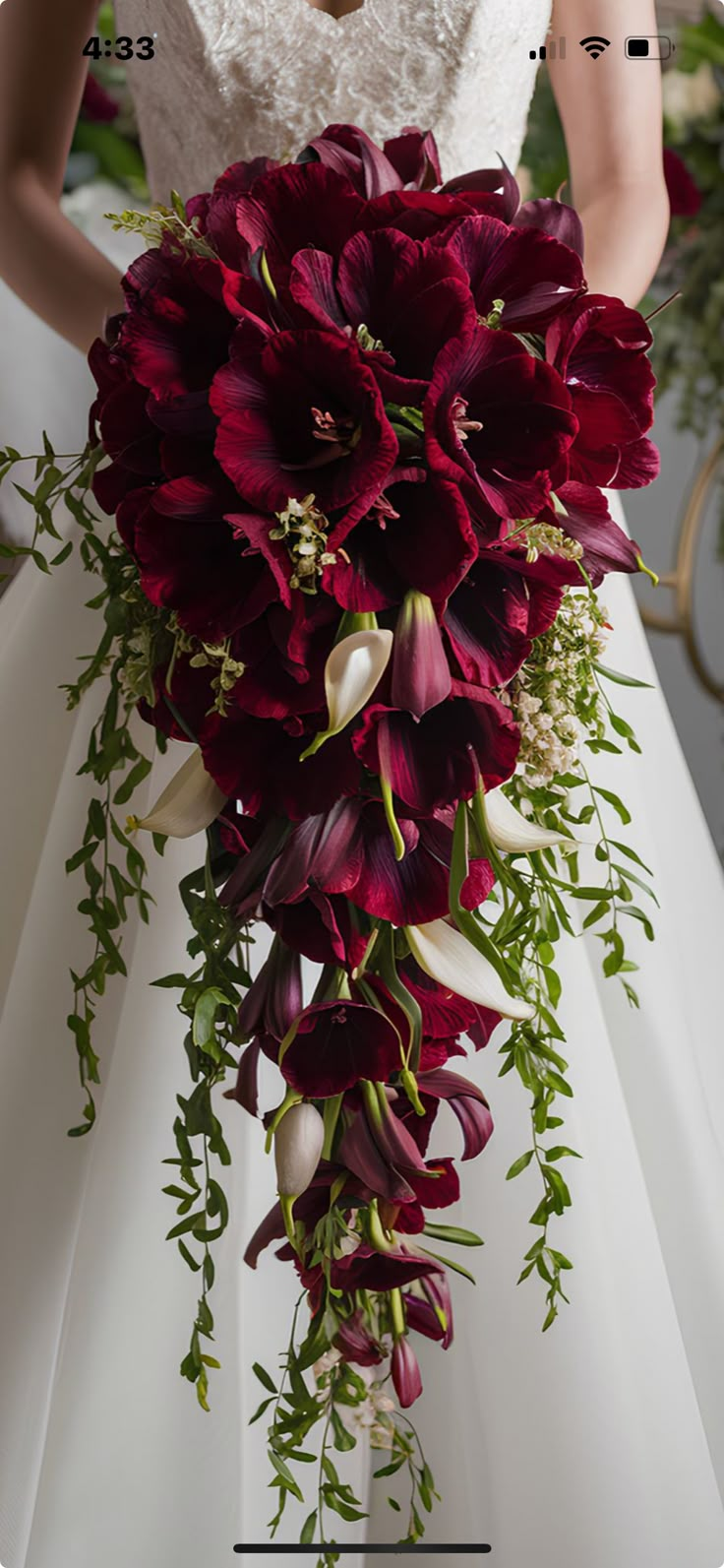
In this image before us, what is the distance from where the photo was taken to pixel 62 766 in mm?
575

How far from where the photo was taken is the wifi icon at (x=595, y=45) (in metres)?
0.60

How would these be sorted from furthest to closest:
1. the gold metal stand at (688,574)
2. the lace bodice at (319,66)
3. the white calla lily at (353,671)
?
the gold metal stand at (688,574) < the lace bodice at (319,66) < the white calla lily at (353,671)

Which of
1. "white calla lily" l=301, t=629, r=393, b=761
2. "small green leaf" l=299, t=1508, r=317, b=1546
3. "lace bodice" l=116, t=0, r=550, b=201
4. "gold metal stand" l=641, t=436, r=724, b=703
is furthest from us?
"gold metal stand" l=641, t=436, r=724, b=703

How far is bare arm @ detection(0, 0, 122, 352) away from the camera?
0.58 m

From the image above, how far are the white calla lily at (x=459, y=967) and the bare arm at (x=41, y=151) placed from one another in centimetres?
37

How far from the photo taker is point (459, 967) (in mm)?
352

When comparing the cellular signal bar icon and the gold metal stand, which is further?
the gold metal stand

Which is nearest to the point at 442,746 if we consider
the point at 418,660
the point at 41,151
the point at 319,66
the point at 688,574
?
the point at 418,660

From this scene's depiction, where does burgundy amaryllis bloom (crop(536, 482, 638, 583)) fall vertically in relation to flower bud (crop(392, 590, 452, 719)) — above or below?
above

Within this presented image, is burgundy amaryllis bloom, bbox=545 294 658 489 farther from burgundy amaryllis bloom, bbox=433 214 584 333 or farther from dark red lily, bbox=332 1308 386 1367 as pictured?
dark red lily, bbox=332 1308 386 1367

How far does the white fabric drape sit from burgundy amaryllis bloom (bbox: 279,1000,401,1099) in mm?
150

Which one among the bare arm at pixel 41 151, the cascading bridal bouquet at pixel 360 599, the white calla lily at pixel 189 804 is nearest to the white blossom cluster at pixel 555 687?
the cascading bridal bouquet at pixel 360 599

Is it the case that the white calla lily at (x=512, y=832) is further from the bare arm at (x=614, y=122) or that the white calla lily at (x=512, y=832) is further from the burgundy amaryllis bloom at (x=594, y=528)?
the bare arm at (x=614, y=122)

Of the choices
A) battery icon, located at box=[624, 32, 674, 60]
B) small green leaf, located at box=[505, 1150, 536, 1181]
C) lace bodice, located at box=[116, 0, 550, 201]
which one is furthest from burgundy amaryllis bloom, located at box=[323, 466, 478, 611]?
battery icon, located at box=[624, 32, 674, 60]
